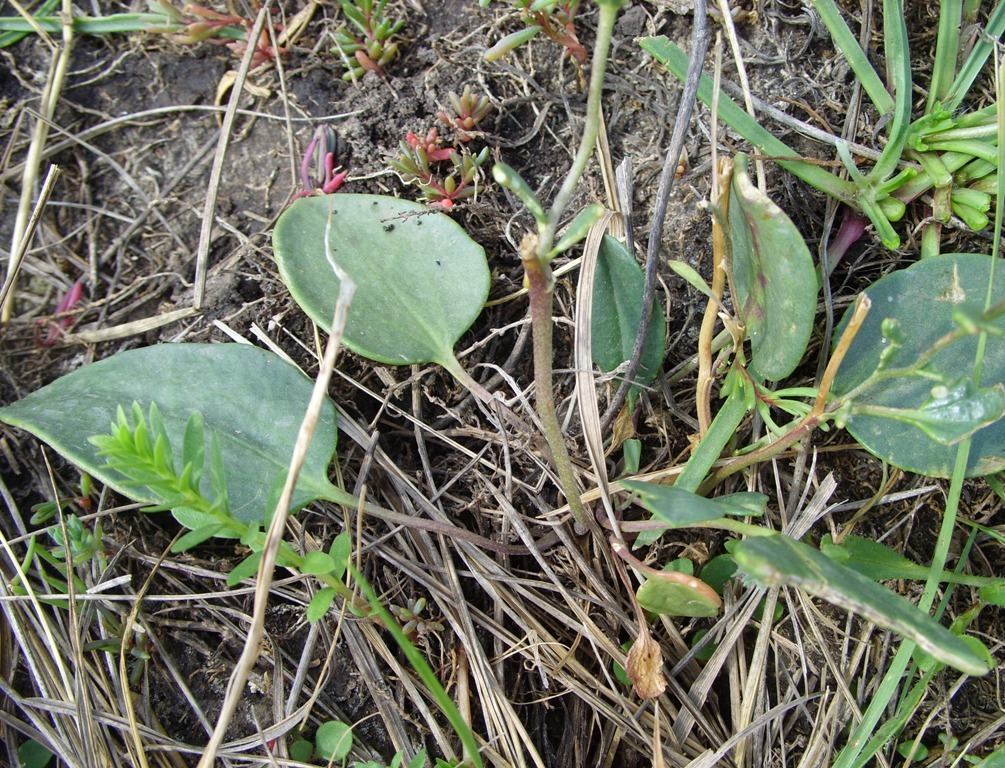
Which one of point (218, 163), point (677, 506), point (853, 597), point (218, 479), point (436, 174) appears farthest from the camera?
point (218, 163)

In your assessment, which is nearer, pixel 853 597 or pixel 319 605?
pixel 853 597

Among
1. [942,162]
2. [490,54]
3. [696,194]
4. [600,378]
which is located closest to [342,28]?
[490,54]

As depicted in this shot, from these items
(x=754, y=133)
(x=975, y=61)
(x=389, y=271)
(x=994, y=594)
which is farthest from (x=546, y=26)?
(x=994, y=594)

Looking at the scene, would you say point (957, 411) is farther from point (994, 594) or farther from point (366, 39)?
point (366, 39)

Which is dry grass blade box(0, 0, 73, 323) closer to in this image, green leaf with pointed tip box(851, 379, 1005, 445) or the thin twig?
the thin twig

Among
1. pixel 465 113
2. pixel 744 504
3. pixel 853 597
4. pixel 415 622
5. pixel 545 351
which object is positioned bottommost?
pixel 415 622
